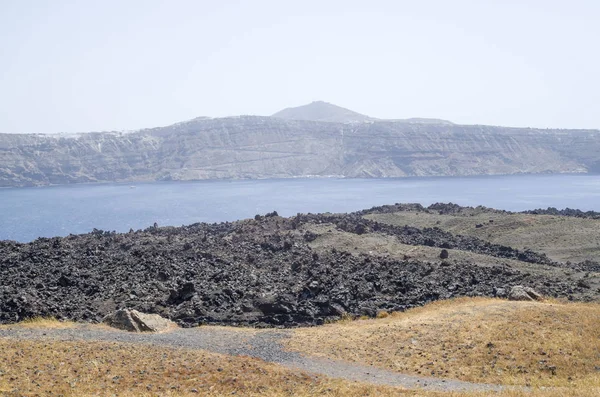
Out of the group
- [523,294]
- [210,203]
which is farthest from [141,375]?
[210,203]

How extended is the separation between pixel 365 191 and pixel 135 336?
16806cm

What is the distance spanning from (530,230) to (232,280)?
133 feet

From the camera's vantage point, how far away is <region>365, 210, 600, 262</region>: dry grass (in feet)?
180

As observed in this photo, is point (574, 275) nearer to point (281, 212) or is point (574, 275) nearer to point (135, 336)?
point (135, 336)

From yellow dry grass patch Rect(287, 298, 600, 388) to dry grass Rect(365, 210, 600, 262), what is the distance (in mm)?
32212

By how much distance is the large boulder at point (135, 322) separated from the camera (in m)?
25.0

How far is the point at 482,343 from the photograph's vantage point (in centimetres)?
2097

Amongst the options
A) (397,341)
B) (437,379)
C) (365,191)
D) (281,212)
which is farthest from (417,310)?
(365,191)

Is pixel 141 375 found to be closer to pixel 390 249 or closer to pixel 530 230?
pixel 390 249

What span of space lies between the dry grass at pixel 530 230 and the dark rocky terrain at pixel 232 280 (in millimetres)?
6732

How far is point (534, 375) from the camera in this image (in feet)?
60.3

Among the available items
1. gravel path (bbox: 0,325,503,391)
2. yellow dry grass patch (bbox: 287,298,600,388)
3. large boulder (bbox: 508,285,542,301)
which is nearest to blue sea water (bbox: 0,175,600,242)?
gravel path (bbox: 0,325,503,391)

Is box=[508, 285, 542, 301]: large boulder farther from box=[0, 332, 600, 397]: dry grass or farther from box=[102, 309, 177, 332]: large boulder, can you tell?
box=[102, 309, 177, 332]: large boulder

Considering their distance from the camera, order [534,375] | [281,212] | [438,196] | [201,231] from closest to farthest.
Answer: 1. [534,375]
2. [201,231]
3. [281,212]
4. [438,196]
